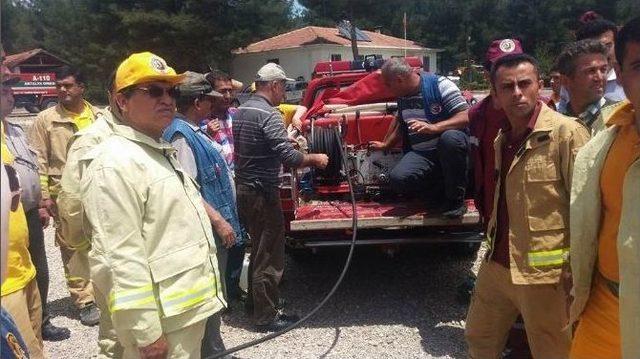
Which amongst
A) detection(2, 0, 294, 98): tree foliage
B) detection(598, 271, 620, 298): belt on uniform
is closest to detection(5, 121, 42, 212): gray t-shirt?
detection(598, 271, 620, 298): belt on uniform

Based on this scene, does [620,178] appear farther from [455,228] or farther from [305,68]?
[305,68]

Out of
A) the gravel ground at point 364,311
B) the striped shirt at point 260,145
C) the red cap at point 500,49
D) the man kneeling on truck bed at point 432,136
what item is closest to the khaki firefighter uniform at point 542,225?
the red cap at point 500,49

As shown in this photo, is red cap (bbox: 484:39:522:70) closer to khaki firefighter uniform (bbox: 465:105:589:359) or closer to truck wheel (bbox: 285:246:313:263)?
khaki firefighter uniform (bbox: 465:105:589:359)

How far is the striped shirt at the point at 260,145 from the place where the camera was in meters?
4.11

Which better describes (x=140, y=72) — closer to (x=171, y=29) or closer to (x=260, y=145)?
(x=260, y=145)

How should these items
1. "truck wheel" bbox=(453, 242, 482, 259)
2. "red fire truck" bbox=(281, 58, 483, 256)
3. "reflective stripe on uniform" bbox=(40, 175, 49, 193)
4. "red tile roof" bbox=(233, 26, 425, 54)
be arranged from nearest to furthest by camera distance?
"red fire truck" bbox=(281, 58, 483, 256) < "reflective stripe on uniform" bbox=(40, 175, 49, 193) < "truck wheel" bbox=(453, 242, 482, 259) < "red tile roof" bbox=(233, 26, 425, 54)

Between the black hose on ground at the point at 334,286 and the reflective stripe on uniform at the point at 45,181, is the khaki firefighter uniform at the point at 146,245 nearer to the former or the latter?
the black hose on ground at the point at 334,286

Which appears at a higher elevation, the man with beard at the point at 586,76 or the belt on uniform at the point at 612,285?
the man with beard at the point at 586,76

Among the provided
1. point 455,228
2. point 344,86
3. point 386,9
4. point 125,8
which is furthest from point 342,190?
point 386,9

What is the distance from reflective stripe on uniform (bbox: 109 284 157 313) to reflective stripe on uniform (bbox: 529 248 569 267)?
179 centimetres

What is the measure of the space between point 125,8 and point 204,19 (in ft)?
18.3

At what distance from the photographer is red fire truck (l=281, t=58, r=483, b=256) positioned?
429cm

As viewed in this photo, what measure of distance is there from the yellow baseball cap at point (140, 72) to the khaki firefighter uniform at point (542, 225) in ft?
5.66

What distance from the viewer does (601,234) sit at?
208 cm
